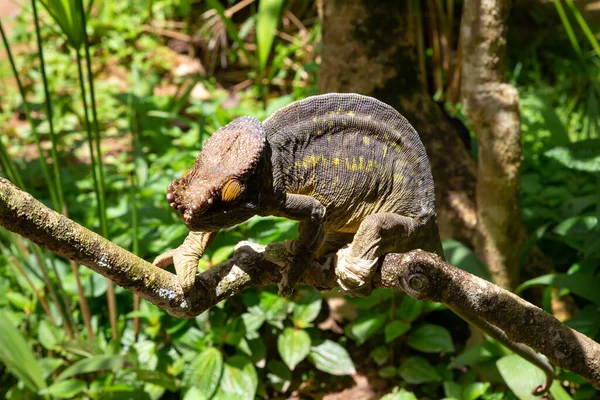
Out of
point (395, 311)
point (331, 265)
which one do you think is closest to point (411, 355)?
point (395, 311)

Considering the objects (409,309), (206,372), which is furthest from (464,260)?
(206,372)

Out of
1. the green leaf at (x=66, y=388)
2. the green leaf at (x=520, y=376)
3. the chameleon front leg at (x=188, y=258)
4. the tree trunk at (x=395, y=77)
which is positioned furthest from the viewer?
the tree trunk at (x=395, y=77)

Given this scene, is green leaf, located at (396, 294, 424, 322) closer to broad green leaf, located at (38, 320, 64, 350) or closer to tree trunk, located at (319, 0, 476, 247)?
tree trunk, located at (319, 0, 476, 247)

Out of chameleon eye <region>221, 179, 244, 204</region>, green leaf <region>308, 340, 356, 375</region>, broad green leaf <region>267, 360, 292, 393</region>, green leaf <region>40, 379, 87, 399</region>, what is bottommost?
broad green leaf <region>267, 360, 292, 393</region>

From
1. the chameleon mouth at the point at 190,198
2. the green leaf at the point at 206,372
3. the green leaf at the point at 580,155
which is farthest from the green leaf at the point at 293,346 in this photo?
the chameleon mouth at the point at 190,198

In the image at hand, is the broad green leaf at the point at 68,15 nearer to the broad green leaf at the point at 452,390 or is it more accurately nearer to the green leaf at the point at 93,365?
the green leaf at the point at 93,365

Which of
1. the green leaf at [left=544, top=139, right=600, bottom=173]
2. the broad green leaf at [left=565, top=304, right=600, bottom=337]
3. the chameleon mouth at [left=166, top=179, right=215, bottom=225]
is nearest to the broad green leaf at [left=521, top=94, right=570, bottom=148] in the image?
the green leaf at [left=544, top=139, right=600, bottom=173]

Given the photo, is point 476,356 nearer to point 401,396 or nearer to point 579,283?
point 401,396

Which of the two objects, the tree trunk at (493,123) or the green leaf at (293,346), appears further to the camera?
the green leaf at (293,346)
